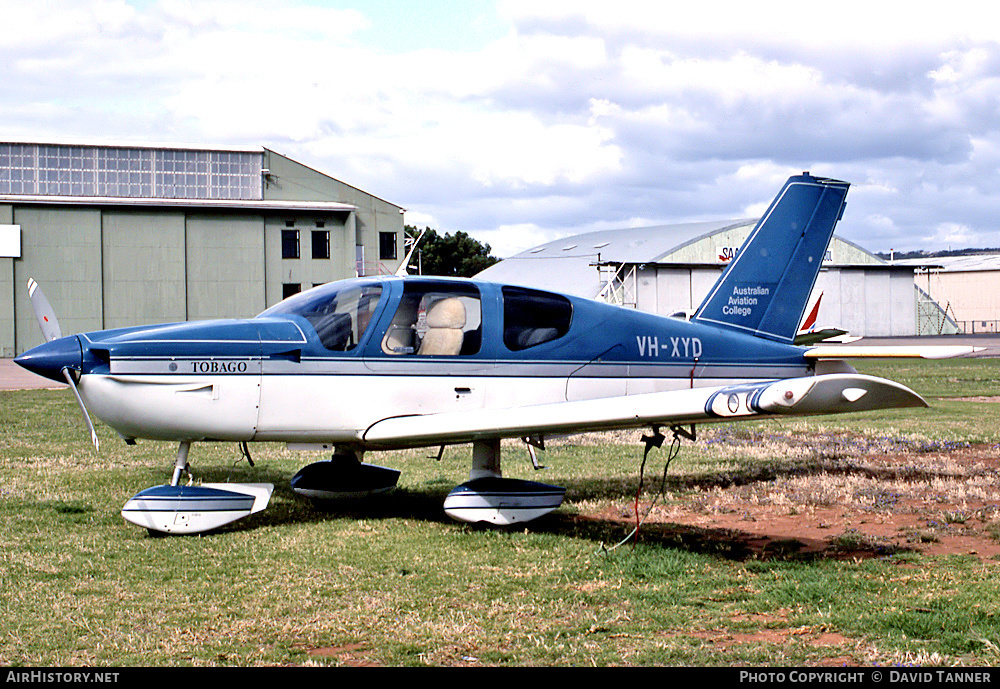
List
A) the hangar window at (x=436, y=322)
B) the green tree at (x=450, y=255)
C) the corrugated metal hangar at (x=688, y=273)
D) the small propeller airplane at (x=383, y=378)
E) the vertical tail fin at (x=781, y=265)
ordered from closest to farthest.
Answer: the small propeller airplane at (x=383, y=378)
the hangar window at (x=436, y=322)
the vertical tail fin at (x=781, y=265)
the corrugated metal hangar at (x=688, y=273)
the green tree at (x=450, y=255)

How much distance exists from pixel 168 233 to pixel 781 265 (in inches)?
1613

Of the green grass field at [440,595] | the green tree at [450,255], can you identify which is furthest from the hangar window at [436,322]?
the green tree at [450,255]

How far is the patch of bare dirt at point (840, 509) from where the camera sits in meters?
7.05

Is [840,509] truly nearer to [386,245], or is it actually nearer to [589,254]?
[386,245]

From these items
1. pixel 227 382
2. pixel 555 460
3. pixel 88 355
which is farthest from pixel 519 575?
pixel 555 460

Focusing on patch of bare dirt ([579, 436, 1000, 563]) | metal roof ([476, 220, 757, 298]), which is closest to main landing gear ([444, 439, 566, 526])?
patch of bare dirt ([579, 436, 1000, 563])

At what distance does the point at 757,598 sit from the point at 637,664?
1469 millimetres

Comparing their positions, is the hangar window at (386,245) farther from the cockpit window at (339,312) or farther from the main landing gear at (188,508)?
the main landing gear at (188,508)

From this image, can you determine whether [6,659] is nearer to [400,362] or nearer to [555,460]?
[400,362]

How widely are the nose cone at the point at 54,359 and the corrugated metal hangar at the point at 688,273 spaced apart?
1743 inches

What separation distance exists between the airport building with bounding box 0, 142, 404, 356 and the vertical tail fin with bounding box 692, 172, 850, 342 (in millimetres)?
39054

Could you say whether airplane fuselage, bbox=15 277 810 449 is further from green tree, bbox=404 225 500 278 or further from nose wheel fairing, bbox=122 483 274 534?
green tree, bbox=404 225 500 278

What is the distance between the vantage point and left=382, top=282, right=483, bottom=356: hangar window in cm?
795

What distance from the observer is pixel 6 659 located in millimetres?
4543
